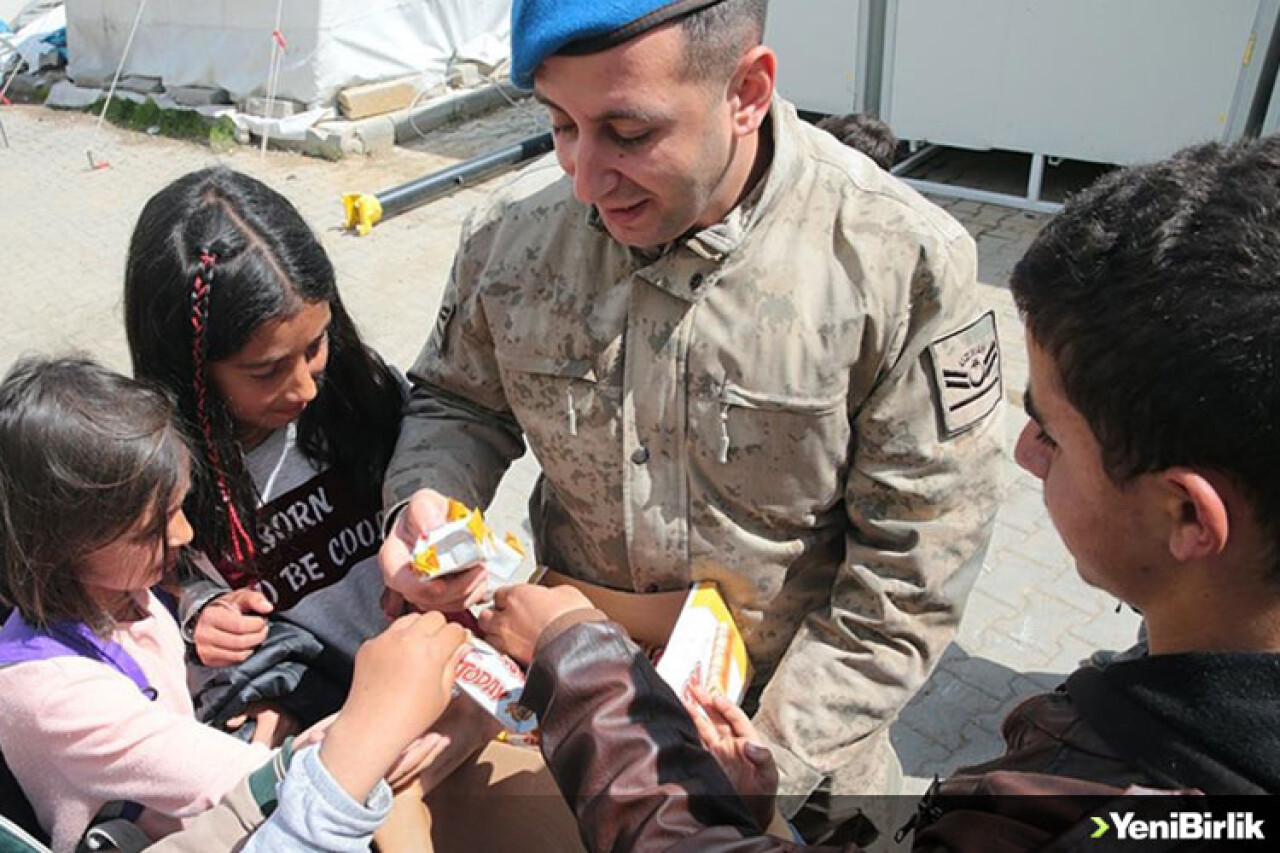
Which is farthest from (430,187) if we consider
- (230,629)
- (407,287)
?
(230,629)

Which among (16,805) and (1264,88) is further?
(1264,88)

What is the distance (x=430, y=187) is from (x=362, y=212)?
2.51ft

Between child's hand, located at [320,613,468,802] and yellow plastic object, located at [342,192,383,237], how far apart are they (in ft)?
22.8

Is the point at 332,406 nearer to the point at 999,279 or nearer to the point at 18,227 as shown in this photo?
the point at 999,279

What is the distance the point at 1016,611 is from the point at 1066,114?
14.0 ft

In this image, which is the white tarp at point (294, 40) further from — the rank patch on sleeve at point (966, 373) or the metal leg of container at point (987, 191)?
the rank patch on sleeve at point (966, 373)

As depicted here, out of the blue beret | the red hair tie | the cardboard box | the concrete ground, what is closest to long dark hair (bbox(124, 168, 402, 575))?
the red hair tie

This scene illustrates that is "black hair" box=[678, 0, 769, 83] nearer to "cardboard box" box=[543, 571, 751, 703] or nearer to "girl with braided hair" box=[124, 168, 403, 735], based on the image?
"cardboard box" box=[543, 571, 751, 703]

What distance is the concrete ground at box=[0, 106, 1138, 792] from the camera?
382 cm

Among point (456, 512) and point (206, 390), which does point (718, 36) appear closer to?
point (456, 512)

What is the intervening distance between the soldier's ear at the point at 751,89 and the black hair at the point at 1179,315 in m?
0.65

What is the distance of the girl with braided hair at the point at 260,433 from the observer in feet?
6.66

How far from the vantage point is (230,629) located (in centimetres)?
200

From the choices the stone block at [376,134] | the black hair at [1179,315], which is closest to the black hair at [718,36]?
the black hair at [1179,315]
